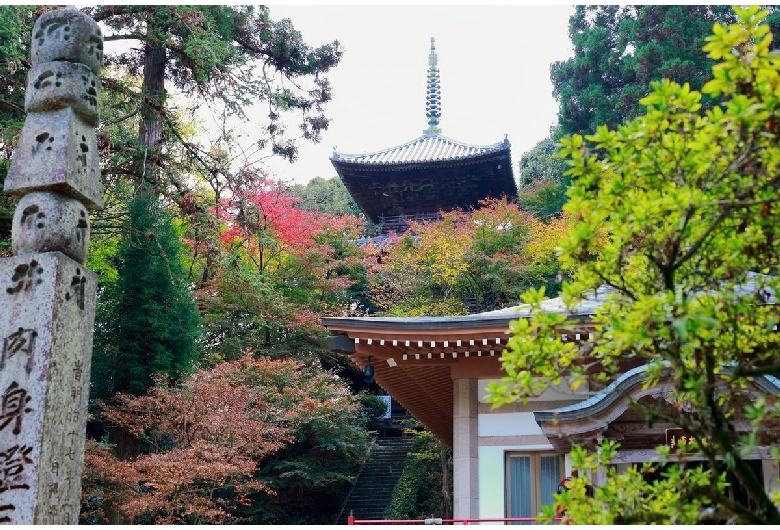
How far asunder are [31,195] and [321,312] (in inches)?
475

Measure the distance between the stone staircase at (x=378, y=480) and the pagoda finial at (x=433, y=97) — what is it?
13.0m

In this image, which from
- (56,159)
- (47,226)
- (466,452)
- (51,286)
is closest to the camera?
(51,286)

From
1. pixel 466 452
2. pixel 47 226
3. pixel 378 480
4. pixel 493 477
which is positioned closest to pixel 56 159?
pixel 47 226

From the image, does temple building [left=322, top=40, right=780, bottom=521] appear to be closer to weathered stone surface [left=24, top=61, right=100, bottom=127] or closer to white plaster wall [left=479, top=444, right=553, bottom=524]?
white plaster wall [left=479, top=444, right=553, bottom=524]

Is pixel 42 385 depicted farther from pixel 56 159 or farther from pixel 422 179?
pixel 422 179

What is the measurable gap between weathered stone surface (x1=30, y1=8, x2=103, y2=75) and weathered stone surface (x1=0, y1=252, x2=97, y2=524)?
5.44 ft

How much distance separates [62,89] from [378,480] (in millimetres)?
15032

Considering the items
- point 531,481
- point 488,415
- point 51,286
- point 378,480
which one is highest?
point 51,286

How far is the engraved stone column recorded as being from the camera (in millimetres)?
4762

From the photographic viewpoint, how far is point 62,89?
218 inches

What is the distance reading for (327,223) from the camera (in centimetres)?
1978

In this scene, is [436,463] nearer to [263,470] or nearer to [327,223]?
[263,470]

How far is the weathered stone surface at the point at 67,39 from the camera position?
573 cm

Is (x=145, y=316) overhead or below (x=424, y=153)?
below
